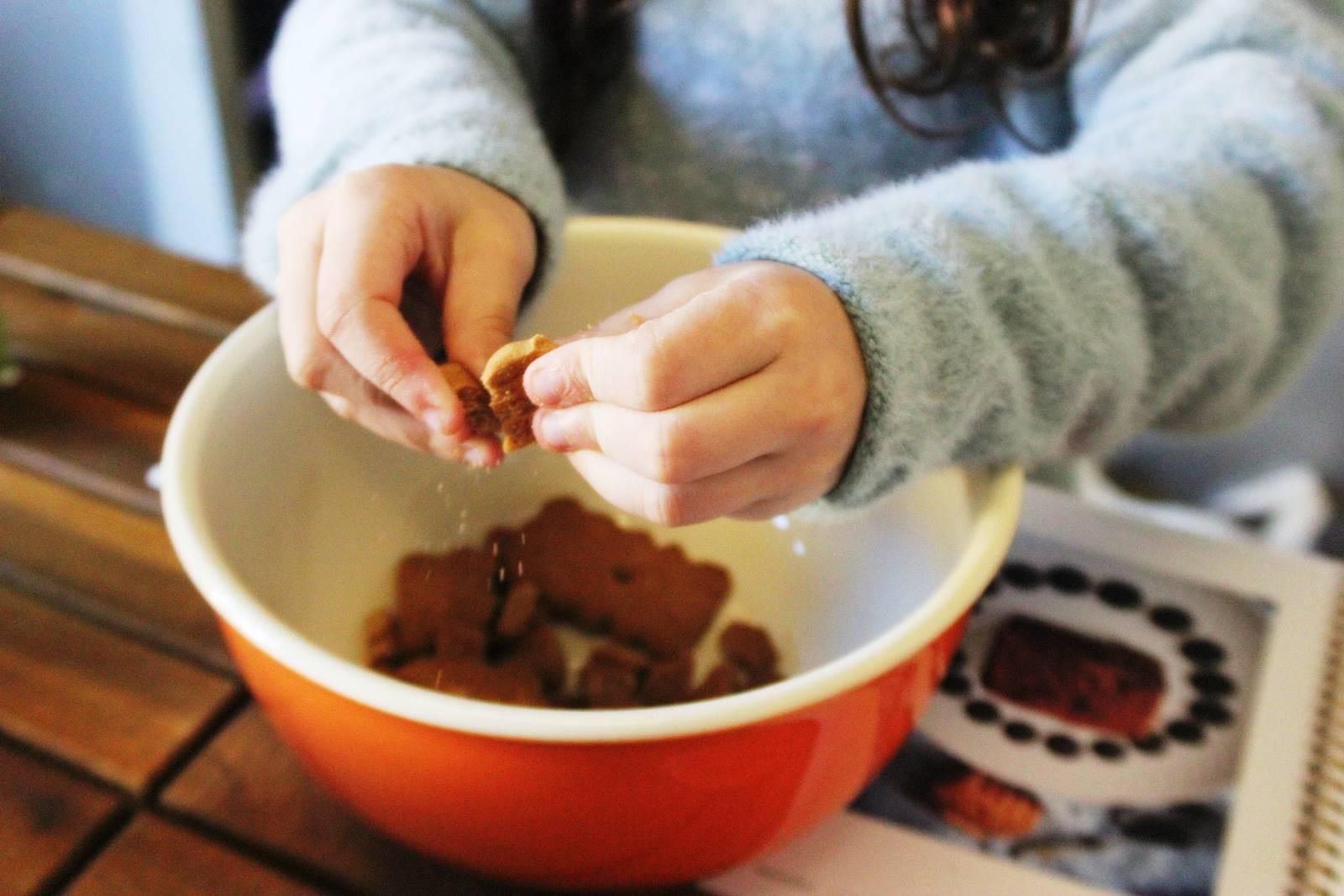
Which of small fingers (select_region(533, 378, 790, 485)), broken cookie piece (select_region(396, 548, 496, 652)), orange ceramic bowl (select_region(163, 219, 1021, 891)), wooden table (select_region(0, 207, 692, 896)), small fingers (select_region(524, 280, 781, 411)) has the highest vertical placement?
small fingers (select_region(524, 280, 781, 411))

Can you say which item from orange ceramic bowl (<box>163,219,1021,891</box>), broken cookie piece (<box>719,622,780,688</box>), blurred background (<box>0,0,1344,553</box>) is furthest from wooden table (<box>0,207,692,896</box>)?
blurred background (<box>0,0,1344,553</box>)

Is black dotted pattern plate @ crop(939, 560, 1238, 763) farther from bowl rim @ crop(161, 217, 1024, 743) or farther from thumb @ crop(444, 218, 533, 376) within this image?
thumb @ crop(444, 218, 533, 376)

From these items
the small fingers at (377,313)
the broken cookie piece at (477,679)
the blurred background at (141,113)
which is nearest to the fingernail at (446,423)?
the small fingers at (377,313)

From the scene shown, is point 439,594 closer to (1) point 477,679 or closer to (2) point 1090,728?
(1) point 477,679

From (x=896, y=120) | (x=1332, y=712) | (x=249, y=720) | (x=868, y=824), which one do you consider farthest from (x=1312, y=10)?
(x=249, y=720)

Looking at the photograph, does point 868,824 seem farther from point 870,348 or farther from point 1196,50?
point 1196,50

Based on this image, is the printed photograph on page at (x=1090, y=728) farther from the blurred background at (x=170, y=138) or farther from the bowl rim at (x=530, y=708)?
the blurred background at (x=170, y=138)
